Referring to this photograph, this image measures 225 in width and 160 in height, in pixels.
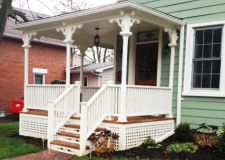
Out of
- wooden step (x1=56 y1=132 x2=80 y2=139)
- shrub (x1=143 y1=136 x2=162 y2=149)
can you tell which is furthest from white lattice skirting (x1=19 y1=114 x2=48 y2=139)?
shrub (x1=143 y1=136 x2=162 y2=149)

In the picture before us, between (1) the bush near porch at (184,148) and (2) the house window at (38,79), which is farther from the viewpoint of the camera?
(2) the house window at (38,79)

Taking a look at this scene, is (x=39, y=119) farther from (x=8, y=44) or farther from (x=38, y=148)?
(x=8, y=44)

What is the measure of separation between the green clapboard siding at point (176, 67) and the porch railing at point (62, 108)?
2.69 m

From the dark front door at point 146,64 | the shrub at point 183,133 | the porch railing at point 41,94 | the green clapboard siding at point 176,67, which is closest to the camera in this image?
the green clapboard siding at point 176,67

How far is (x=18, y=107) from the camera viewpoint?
15500 millimetres

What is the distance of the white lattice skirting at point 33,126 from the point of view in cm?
921

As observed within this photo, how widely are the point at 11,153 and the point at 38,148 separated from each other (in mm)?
804

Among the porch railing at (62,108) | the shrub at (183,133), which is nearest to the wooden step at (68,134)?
the porch railing at (62,108)

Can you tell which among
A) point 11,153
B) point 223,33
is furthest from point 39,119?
point 223,33

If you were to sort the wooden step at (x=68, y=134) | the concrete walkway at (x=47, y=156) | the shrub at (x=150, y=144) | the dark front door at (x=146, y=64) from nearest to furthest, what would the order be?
1. the concrete walkway at (x=47, y=156)
2. the wooden step at (x=68, y=134)
3. the shrub at (x=150, y=144)
4. the dark front door at (x=146, y=64)

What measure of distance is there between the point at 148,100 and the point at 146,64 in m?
1.93

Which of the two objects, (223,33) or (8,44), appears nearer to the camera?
(223,33)

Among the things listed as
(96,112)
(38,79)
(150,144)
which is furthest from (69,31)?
(38,79)

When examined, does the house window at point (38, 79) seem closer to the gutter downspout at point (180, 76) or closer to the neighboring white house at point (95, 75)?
the neighboring white house at point (95, 75)
